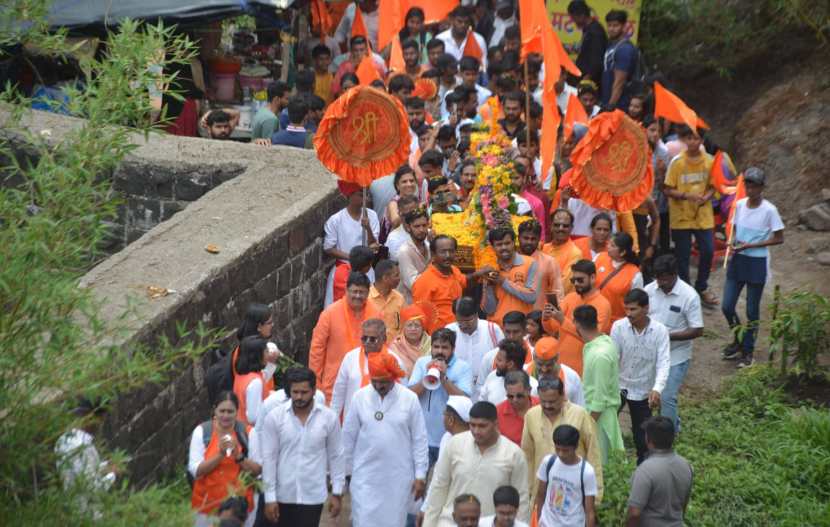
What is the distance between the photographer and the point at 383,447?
907 centimetres

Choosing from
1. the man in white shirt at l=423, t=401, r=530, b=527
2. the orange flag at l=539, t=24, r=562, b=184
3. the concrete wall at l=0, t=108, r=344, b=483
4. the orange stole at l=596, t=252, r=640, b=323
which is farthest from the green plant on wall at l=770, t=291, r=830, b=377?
the man in white shirt at l=423, t=401, r=530, b=527

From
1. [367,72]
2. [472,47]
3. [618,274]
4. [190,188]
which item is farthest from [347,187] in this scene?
[472,47]

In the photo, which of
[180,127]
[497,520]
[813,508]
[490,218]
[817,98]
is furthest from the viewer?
[817,98]

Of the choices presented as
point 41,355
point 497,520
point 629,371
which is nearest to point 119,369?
point 41,355

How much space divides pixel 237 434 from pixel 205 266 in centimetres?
174

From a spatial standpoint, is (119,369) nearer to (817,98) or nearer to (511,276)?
(511,276)

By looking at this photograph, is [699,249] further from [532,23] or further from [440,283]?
[440,283]

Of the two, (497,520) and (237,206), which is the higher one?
(237,206)

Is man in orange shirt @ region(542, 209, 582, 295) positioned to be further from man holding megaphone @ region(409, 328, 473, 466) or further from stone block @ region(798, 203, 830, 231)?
stone block @ region(798, 203, 830, 231)

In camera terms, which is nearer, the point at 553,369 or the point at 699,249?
the point at 553,369

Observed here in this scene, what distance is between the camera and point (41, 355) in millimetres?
6242

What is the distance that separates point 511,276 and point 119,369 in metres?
5.30

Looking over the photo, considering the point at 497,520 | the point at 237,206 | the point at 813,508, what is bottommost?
the point at 813,508

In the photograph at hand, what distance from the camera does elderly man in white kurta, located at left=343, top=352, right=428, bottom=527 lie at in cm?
907
